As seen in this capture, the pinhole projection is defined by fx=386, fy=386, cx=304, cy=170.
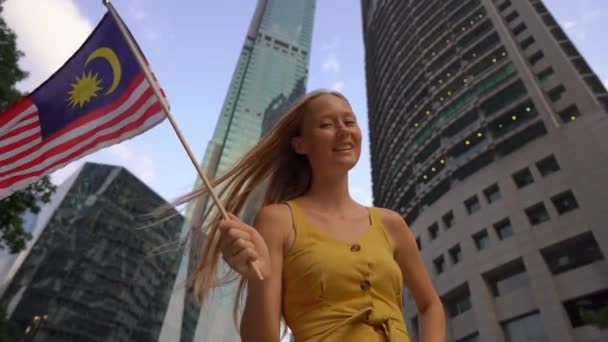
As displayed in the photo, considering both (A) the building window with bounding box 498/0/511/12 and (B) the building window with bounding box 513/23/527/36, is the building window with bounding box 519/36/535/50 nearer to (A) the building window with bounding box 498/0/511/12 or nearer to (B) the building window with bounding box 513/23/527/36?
(B) the building window with bounding box 513/23/527/36

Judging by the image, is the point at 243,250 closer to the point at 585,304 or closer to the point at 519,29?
the point at 585,304

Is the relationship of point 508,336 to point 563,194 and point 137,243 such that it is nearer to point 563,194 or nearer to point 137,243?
point 563,194

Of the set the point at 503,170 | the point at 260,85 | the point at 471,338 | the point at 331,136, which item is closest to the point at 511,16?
the point at 503,170

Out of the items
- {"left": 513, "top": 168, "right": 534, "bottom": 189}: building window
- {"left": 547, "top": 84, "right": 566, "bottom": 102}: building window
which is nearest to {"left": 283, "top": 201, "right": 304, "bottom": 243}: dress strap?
{"left": 513, "top": 168, "right": 534, "bottom": 189}: building window

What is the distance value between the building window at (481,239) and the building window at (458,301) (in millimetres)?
2770

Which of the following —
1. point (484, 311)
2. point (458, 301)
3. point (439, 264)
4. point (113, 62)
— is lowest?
point (113, 62)

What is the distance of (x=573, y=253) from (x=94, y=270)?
40.5m

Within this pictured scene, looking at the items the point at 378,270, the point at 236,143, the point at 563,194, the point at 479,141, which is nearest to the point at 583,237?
the point at 563,194

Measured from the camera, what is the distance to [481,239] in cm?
2564

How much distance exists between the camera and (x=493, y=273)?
23.9 meters

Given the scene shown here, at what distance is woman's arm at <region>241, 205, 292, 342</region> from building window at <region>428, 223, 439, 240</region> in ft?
97.8

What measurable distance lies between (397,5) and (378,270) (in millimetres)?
56927

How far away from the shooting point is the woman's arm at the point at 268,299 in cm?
138

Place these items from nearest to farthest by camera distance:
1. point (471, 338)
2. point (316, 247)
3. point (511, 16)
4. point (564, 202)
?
point (316, 247)
point (564, 202)
point (471, 338)
point (511, 16)
